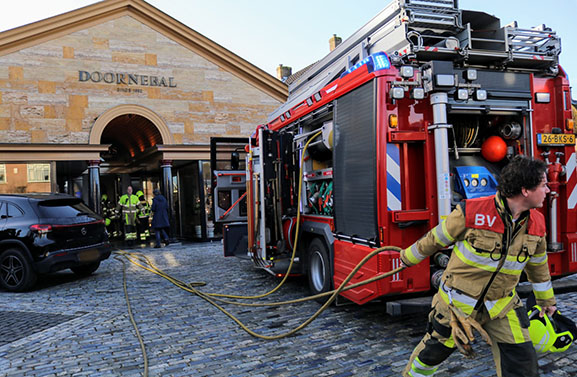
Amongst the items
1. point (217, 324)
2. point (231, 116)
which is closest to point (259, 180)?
point (217, 324)

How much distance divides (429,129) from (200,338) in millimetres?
3134

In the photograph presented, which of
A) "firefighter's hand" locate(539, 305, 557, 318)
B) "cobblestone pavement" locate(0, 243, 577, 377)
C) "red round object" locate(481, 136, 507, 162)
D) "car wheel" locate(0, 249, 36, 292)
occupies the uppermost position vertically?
"red round object" locate(481, 136, 507, 162)

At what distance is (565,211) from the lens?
4.61 metres

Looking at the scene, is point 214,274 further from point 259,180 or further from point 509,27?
point 509,27

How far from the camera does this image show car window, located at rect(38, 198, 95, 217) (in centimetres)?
746

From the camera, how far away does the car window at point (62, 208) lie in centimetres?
746

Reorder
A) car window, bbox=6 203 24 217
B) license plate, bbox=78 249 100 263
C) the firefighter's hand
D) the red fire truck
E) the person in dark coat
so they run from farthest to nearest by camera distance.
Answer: the person in dark coat → license plate, bbox=78 249 100 263 → car window, bbox=6 203 24 217 → the red fire truck → the firefighter's hand

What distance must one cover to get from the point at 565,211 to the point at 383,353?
2.45 metres

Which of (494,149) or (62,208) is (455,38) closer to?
(494,149)

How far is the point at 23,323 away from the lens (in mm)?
5387

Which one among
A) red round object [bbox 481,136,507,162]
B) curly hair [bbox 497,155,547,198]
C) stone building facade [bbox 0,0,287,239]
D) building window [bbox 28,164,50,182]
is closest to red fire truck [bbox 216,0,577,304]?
red round object [bbox 481,136,507,162]

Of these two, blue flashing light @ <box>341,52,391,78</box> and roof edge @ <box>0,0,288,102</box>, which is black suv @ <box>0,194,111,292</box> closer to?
blue flashing light @ <box>341,52,391,78</box>

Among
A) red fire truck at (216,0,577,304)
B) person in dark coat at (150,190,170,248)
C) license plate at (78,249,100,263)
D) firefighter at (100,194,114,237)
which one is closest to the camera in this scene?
red fire truck at (216,0,577,304)

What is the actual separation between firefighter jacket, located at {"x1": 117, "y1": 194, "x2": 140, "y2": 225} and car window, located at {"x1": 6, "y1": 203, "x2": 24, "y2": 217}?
6.94 metres
